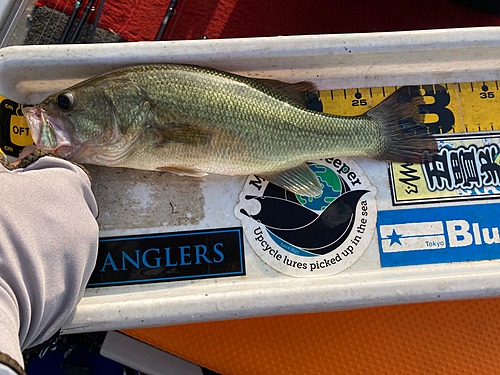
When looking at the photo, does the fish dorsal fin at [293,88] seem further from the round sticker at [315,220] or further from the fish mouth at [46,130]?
the fish mouth at [46,130]

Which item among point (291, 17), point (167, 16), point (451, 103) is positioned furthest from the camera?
point (291, 17)

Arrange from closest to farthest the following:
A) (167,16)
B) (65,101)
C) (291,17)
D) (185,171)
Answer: (65,101)
(185,171)
(167,16)
(291,17)

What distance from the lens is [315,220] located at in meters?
1.91

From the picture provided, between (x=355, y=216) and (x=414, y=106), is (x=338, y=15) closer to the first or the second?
(x=414, y=106)

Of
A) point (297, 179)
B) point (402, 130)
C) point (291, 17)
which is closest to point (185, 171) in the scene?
point (297, 179)

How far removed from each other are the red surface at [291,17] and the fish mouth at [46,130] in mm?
1330

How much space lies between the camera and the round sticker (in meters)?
1.86

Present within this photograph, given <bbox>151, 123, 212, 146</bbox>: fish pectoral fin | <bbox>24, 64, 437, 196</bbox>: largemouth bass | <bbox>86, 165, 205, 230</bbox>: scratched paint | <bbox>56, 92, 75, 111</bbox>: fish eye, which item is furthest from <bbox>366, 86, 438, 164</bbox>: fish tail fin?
<bbox>56, 92, 75, 111</bbox>: fish eye

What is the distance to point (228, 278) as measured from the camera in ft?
6.05

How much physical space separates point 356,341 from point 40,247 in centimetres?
159

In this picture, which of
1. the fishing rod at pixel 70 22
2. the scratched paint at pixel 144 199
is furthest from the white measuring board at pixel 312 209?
the fishing rod at pixel 70 22

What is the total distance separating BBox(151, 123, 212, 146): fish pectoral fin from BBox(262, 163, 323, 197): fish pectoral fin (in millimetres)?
408

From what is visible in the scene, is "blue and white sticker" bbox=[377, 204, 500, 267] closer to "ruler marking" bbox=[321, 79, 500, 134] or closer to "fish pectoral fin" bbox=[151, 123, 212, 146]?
"ruler marking" bbox=[321, 79, 500, 134]

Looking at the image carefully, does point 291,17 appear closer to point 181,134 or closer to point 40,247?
point 181,134
